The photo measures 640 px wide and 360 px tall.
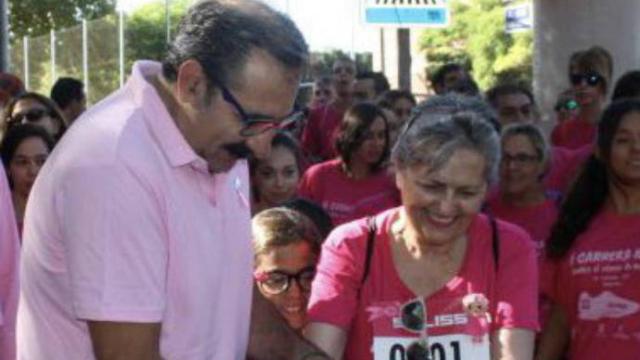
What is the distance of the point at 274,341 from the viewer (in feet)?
11.0

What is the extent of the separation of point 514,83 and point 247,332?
5.33 meters

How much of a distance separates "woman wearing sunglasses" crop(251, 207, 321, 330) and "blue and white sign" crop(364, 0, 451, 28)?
6.81 m

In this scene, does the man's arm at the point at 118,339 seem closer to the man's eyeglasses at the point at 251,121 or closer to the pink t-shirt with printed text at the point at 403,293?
the man's eyeglasses at the point at 251,121

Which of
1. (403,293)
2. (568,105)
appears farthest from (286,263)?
(568,105)

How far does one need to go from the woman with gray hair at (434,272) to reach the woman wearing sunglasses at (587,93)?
147 inches

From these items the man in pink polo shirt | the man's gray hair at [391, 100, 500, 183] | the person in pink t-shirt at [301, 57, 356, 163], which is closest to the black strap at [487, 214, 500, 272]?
the man's gray hair at [391, 100, 500, 183]

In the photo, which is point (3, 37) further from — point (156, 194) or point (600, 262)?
point (156, 194)

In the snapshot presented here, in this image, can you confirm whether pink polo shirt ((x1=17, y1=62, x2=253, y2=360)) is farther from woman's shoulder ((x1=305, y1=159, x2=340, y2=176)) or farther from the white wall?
the white wall

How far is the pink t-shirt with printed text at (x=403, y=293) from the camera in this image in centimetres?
376

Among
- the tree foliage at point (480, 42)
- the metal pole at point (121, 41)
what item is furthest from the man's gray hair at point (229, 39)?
the tree foliage at point (480, 42)

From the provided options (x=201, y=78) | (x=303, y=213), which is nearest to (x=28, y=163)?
(x=303, y=213)

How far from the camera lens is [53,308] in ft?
9.12

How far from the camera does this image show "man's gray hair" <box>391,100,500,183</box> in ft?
12.5

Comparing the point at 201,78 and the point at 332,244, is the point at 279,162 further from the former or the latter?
the point at 201,78
